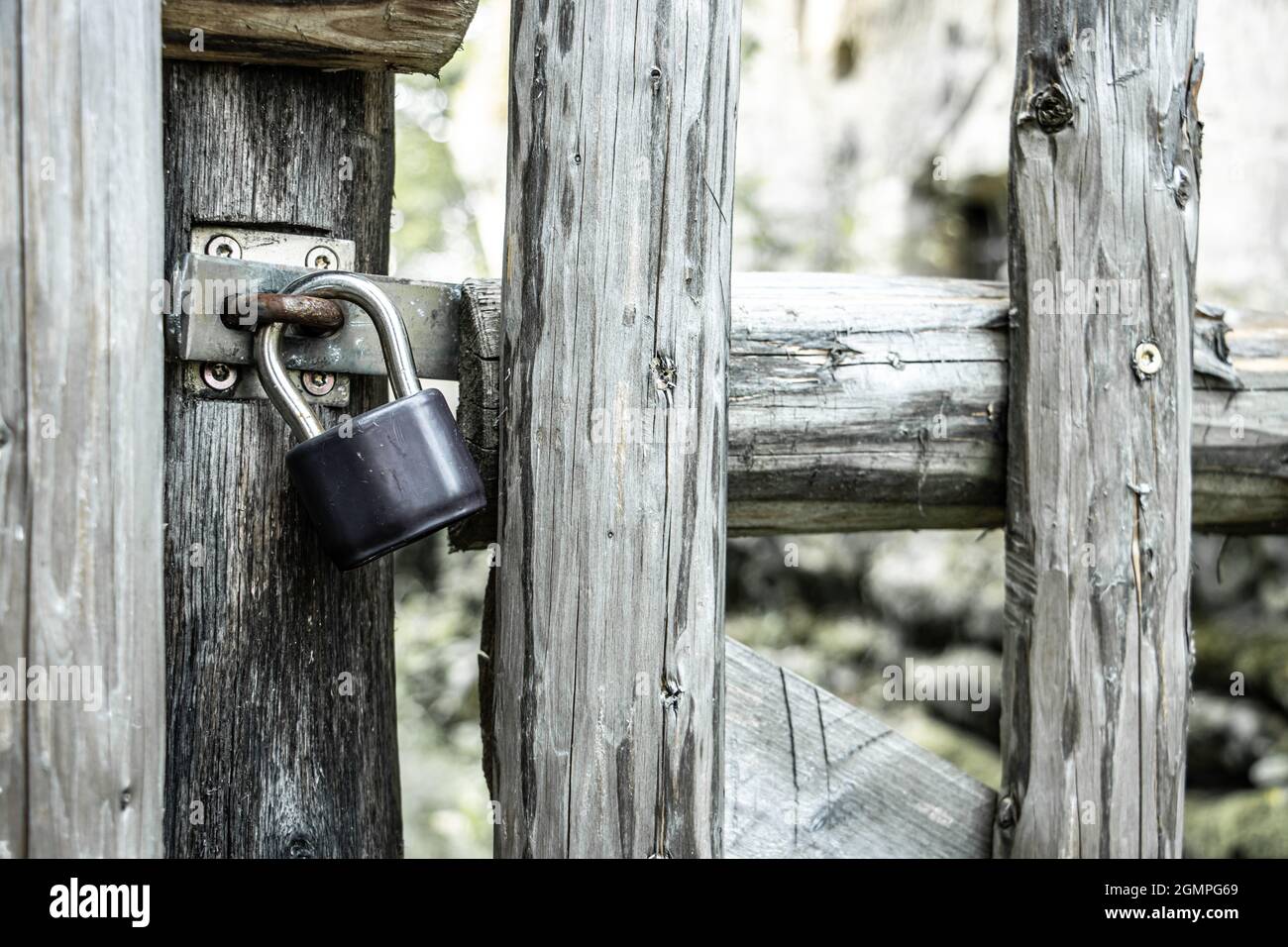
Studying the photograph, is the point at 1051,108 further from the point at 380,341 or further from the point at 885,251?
the point at 885,251

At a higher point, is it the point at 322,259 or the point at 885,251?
the point at 885,251

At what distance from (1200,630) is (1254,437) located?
2380mm

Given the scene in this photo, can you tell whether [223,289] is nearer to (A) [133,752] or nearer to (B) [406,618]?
(A) [133,752]

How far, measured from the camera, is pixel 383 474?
1.04 meters

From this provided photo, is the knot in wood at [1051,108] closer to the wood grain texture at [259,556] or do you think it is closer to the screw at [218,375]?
the wood grain texture at [259,556]

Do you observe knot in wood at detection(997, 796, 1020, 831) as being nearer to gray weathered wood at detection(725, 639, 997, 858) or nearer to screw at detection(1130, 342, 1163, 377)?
gray weathered wood at detection(725, 639, 997, 858)

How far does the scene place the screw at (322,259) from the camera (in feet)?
3.94

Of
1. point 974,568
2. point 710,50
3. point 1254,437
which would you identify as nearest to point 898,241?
point 974,568

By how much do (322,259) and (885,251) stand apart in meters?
4.75

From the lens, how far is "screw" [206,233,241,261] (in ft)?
3.80

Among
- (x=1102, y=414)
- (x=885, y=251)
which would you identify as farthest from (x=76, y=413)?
(x=885, y=251)

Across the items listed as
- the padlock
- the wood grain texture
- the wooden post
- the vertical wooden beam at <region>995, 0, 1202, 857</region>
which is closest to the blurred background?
the vertical wooden beam at <region>995, 0, 1202, 857</region>

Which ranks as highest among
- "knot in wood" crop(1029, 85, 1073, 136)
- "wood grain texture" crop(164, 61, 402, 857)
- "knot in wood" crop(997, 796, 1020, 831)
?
"knot in wood" crop(1029, 85, 1073, 136)

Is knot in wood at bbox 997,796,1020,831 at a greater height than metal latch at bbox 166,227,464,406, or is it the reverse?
metal latch at bbox 166,227,464,406
